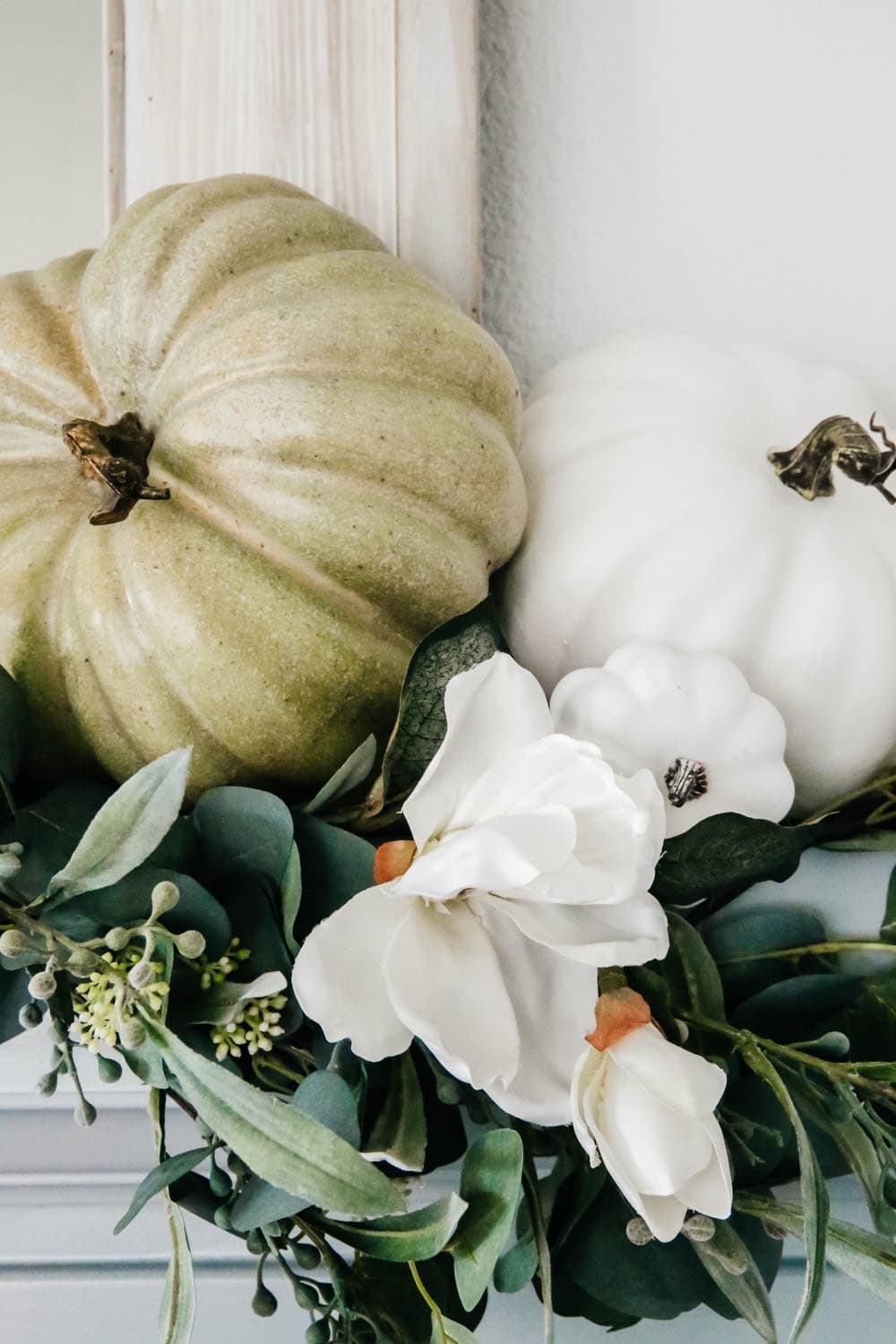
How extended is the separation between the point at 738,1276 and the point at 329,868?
10.4 inches

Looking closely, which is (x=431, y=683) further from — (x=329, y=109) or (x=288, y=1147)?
(x=329, y=109)

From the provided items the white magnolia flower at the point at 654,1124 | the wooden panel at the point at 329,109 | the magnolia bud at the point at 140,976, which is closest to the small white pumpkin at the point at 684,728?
the white magnolia flower at the point at 654,1124

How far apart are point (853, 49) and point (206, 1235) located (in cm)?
99

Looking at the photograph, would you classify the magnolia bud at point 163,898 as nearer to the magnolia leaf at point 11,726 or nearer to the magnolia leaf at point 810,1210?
the magnolia leaf at point 11,726

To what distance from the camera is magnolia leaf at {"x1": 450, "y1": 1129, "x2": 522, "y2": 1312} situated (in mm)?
388

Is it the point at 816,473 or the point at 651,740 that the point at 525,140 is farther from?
the point at 651,740

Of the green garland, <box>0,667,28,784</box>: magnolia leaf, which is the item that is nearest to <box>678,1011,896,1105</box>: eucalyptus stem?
the green garland

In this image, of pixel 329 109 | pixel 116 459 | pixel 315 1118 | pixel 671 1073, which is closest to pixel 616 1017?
pixel 671 1073

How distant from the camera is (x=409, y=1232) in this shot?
1.31ft

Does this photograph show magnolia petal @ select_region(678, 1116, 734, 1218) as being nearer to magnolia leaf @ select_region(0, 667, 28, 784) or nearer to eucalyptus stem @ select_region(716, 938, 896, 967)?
eucalyptus stem @ select_region(716, 938, 896, 967)

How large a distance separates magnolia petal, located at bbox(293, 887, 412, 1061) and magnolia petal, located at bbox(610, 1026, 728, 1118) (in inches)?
3.7

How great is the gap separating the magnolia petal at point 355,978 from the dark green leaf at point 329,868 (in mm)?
56

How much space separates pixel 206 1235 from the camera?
570mm

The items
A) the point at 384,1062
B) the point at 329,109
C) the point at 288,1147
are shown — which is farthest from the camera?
the point at 329,109
